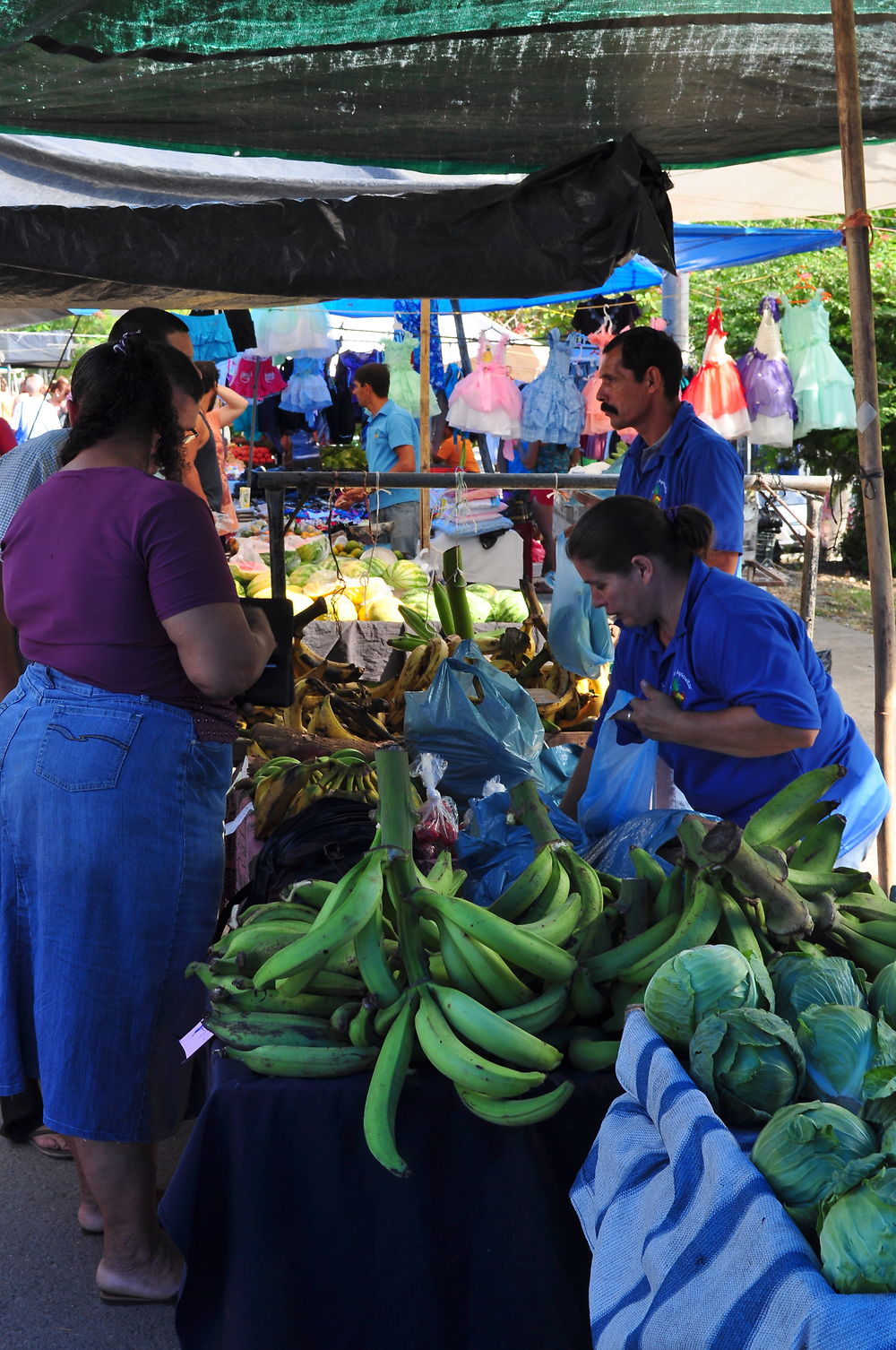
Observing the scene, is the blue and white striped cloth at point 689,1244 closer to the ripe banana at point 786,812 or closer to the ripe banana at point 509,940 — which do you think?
the ripe banana at point 509,940

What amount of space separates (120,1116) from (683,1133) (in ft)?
5.64

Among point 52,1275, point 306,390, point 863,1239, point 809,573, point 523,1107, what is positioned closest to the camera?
point 863,1239

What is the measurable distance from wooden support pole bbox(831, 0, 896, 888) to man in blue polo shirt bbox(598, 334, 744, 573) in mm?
Answer: 598

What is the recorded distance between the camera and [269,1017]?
6.18 ft

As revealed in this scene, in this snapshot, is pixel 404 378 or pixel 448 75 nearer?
pixel 448 75

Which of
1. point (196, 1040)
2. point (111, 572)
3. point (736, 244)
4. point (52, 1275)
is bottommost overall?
point (52, 1275)

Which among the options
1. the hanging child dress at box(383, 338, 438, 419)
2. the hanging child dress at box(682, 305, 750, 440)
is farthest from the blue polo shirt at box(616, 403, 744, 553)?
the hanging child dress at box(383, 338, 438, 419)

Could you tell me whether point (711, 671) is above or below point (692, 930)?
above

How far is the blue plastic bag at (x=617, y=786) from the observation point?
9.75 feet

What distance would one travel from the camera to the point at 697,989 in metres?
1.45

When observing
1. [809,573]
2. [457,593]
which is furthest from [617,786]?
[809,573]

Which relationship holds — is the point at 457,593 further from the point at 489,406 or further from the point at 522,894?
the point at 489,406

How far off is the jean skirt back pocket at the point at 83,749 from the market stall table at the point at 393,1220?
82cm

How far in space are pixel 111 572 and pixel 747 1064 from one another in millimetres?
1713
